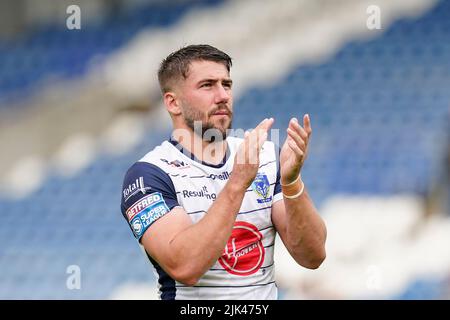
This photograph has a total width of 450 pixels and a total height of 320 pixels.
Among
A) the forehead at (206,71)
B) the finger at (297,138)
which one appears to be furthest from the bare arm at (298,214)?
the forehead at (206,71)

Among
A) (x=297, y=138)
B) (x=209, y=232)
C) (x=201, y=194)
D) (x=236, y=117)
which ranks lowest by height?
(x=209, y=232)

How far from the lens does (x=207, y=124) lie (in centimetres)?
285

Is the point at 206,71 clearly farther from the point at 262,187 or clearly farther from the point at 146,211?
the point at 146,211

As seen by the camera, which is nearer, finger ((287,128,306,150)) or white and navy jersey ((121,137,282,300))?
finger ((287,128,306,150))

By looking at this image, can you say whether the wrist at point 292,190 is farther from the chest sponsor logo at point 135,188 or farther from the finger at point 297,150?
the chest sponsor logo at point 135,188

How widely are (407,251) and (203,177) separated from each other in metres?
2.89

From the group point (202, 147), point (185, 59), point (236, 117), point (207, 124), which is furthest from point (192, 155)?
point (236, 117)

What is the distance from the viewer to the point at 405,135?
5707mm

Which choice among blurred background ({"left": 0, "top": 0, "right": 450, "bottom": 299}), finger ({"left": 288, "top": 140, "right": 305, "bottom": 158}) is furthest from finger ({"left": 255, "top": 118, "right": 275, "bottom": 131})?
blurred background ({"left": 0, "top": 0, "right": 450, "bottom": 299})

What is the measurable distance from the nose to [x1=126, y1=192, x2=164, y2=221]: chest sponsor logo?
42cm

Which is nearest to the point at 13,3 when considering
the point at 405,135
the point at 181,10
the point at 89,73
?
the point at 89,73

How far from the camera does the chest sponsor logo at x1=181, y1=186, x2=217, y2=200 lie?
2828 mm

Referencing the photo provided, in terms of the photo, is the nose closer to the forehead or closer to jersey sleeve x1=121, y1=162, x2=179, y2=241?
the forehead

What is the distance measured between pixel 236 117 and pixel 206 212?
3239mm
